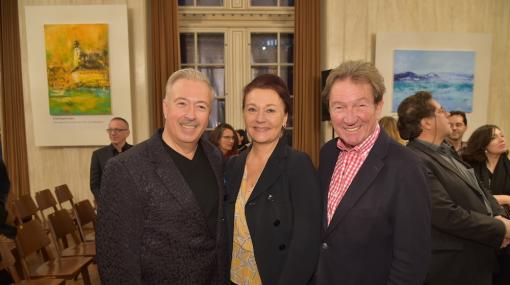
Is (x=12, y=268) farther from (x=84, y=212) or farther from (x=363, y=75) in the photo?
(x=363, y=75)

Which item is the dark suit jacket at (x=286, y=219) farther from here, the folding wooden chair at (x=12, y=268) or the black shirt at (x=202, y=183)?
the folding wooden chair at (x=12, y=268)

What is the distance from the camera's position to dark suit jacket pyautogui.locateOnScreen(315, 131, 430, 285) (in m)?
1.26

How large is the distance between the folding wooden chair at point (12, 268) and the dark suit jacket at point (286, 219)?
200 cm

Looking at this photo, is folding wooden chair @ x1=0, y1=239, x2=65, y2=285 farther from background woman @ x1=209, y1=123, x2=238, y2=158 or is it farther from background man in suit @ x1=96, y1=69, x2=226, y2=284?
background woman @ x1=209, y1=123, x2=238, y2=158

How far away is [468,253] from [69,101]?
5183 millimetres

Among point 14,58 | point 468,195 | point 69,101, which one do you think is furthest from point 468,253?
point 14,58

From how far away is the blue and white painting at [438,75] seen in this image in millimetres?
5562

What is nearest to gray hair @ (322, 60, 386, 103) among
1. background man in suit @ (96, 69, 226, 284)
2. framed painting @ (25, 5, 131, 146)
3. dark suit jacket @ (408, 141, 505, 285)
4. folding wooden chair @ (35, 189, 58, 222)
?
background man in suit @ (96, 69, 226, 284)

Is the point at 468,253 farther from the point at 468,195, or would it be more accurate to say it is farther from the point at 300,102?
the point at 300,102

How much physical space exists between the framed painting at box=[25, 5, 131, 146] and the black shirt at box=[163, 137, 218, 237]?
400 centimetres

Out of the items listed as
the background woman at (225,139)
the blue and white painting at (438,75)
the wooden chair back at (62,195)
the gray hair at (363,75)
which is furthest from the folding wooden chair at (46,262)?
the blue and white painting at (438,75)

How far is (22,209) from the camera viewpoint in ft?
12.3

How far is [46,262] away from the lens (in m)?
3.18

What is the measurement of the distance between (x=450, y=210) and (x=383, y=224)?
0.82 metres
